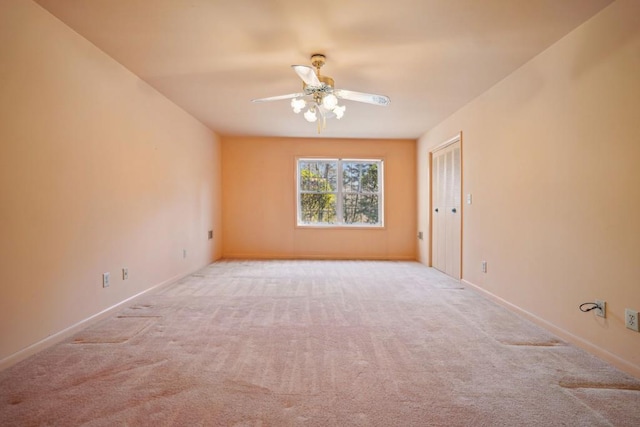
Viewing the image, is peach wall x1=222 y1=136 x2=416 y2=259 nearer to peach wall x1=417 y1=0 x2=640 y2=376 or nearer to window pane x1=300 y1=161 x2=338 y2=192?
window pane x1=300 y1=161 x2=338 y2=192

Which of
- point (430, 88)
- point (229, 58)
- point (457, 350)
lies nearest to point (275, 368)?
point (457, 350)

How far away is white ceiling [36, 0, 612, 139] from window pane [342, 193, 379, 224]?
278cm

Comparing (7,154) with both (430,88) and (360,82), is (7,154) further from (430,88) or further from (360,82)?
(430,88)

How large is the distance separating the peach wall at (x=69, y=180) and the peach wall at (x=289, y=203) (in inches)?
91.0

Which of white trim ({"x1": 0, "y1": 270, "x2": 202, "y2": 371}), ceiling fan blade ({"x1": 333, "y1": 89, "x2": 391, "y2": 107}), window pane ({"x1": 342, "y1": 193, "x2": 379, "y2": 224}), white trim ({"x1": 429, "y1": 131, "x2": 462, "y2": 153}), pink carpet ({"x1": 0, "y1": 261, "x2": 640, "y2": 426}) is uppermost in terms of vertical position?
ceiling fan blade ({"x1": 333, "y1": 89, "x2": 391, "y2": 107})

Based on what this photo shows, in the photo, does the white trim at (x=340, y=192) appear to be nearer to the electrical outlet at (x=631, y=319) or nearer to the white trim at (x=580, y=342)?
the white trim at (x=580, y=342)

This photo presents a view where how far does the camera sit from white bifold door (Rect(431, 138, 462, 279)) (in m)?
4.48

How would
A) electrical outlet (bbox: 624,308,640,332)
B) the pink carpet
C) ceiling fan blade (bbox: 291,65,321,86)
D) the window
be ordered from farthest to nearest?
the window < ceiling fan blade (bbox: 291,65,321,86) < electrical outlet (bbox: 624,308,640,332) < the pink carpet

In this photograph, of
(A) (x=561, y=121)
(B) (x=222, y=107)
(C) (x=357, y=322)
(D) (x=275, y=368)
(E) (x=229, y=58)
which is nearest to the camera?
(D) (x=275, y=368)

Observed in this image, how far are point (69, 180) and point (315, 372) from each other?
7.35ft

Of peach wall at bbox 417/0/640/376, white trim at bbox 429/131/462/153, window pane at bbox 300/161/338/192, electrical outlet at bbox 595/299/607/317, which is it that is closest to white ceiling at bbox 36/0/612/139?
peach wall at bbox 417/0/640/376

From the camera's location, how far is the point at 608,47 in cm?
213

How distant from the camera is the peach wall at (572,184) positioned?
6.55 ft

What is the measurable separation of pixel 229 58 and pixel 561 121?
2.76m
